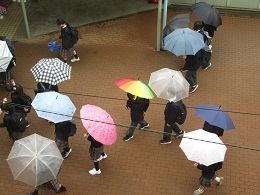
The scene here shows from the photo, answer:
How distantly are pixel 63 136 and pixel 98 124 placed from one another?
5.04 feet

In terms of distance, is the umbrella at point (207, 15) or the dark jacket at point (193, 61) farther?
the umbrella at point (207, 15)

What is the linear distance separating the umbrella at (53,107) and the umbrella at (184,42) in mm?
3125

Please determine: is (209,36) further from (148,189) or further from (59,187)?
(59,187)

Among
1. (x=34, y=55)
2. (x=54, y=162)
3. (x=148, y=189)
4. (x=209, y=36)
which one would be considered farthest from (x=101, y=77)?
(x=54, y=162)

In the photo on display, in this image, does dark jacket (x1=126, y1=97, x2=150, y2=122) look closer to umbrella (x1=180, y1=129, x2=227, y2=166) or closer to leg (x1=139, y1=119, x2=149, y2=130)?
leg (x1=139, y1=119, x2=149, y2=130)

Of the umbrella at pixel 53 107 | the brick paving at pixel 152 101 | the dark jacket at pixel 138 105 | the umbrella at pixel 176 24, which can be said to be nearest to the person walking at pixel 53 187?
the brick paving at pixel 152 101

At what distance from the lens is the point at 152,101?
1047 centimetres

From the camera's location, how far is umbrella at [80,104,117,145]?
7344mm

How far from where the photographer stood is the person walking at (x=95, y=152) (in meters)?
8.01

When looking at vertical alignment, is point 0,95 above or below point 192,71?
below

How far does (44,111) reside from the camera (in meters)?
7.70

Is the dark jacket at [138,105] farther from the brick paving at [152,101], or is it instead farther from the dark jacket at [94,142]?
the dark jacket at [94,142]

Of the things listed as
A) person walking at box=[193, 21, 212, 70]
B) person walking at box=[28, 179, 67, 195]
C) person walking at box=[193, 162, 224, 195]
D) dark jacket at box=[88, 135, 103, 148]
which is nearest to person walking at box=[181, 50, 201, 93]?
person walking at box=[193, 21, 212, 70]

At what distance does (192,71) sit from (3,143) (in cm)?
480
